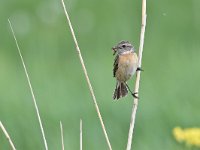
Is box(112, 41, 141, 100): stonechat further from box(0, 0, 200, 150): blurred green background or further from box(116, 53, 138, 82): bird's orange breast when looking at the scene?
box(0, 0, 200, 150): blurred green background

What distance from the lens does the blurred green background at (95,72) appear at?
9.67 metres

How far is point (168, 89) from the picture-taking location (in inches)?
424

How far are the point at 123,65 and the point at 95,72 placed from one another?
144 inches

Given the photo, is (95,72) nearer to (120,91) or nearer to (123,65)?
(123,65)

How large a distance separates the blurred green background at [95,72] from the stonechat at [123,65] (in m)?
1.25

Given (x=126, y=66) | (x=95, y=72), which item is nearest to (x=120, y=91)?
(x=126, y=66)

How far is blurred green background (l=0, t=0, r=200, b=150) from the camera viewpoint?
967 cm

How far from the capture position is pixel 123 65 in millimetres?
7777

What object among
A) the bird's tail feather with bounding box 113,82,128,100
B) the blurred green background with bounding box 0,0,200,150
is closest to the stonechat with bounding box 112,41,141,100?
the bird's tail feather with bounding box 113,82,128,100

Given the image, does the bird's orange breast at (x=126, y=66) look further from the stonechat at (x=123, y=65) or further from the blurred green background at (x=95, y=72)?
the blurred green background at (x=95, y=72)

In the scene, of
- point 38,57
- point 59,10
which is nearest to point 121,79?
point 38,57

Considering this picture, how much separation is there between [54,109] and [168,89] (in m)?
1.31

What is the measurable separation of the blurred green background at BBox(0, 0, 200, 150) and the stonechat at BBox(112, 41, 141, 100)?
1.25m

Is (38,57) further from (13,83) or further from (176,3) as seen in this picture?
(176,3)
